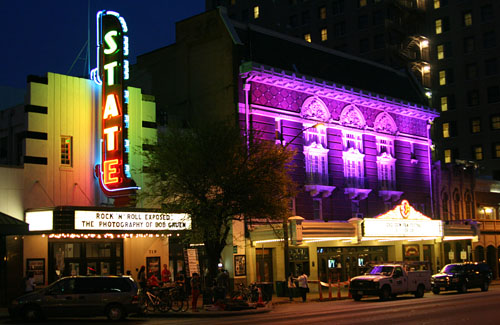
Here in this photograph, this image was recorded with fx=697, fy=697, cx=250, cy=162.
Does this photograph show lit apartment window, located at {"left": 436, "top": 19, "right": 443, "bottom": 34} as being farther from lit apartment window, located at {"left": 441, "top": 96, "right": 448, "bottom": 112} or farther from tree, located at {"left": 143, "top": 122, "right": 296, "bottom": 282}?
tree, located at {"left": 143, "top": 122, "right": 296, "bottom": 282}

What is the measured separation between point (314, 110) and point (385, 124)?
25.6 feet

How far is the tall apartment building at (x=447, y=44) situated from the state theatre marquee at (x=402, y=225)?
33.6 metres

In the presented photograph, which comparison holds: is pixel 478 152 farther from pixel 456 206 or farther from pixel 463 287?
pixel 463 287

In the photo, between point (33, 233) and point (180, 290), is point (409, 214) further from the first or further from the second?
point (33, 233)

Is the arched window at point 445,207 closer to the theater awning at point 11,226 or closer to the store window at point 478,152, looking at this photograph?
the store window at point 478,152

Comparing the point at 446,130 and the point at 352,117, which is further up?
the point at 446,130

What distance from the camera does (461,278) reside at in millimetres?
38469

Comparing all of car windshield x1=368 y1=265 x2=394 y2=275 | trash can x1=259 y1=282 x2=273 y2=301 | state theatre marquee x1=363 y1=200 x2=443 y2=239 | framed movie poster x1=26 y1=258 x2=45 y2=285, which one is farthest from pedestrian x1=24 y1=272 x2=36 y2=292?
state theatre marquee x1=363 y1=200 x2=443 y2=239

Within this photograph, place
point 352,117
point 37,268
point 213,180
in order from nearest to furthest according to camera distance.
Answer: point 213,180 < point 37,268 < point 352,117

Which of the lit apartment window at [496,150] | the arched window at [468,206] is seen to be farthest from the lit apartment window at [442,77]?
the arched window at [468,206]

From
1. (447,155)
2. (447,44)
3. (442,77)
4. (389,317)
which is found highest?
(447,44)

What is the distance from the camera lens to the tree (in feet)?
101

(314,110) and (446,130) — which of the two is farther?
(446,130)

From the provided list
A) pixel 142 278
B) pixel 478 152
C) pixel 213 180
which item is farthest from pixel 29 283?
pixel 478 152
